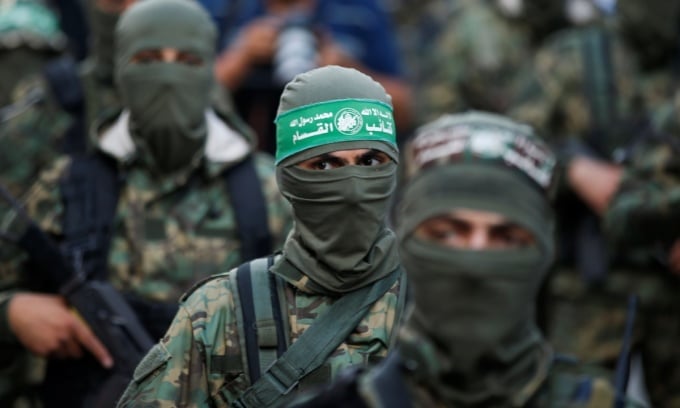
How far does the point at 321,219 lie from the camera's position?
4.22 meters

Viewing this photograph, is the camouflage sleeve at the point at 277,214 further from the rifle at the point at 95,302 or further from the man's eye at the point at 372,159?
the man's eye at the point at 372,159

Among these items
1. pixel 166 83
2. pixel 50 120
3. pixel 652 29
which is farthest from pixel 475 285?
pixel 652 29

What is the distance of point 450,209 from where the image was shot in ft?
10.9

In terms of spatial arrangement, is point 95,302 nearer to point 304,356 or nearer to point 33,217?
point 33,217

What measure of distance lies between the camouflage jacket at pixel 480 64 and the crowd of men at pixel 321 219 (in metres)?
0.68

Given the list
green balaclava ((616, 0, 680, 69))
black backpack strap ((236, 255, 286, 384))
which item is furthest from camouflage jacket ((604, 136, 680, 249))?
black backpack strap ((236, 255, 286, 384))

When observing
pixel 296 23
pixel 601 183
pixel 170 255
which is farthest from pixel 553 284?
pixel 170 255

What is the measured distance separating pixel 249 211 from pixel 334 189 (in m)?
1.19

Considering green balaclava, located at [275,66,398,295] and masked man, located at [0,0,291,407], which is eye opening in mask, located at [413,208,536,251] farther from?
masked man, located at [0,0,291,407]

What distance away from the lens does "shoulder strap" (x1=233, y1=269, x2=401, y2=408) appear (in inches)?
155

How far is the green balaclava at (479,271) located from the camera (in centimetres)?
333

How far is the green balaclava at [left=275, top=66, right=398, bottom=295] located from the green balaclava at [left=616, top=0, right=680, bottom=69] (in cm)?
315

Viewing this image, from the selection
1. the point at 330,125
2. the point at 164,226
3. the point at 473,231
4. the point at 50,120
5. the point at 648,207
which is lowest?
the point at 648,207

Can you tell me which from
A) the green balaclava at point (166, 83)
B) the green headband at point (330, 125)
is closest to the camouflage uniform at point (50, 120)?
the green balaclava at point (166, 83)
